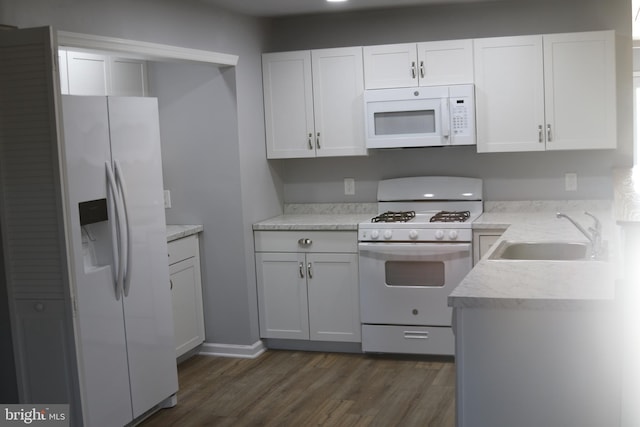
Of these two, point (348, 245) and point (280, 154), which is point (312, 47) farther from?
point (348, 245)

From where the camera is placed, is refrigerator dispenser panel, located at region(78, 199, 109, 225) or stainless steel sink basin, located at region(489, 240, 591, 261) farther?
stainless steel sink basin, located at region(489, 240, 591, 261)

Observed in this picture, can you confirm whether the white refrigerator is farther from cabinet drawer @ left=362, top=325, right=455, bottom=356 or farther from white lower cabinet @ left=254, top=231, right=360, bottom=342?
cabinet drawer @ left=362, top=325, right=455, bottom=356

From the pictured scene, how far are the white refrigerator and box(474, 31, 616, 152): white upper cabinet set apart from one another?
→ 2.14 m

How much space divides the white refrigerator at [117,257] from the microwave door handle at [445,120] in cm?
185

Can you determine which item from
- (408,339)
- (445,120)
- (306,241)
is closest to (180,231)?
(306,241)

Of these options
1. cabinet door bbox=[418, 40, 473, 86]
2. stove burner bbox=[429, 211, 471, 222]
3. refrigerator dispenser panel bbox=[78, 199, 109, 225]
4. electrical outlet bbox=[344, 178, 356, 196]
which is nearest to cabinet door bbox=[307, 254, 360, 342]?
stove burner bbox=[429, 211, 471, 222]

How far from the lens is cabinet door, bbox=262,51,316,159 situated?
5066mm

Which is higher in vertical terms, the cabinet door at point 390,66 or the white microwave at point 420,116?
the cabinet door at point 390,66

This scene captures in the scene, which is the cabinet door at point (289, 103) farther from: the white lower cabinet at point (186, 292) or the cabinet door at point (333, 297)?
the white lower cabinet at point (186, 292)

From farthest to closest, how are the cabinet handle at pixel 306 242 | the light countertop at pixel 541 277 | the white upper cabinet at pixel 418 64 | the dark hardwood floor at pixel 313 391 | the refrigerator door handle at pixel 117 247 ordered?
1. the cabinet handle at pixel 306 242
2. the white upper cabinet at pixel 418 64
3. the dark hardwood floor at pixel 313 391
4. the refrigerator door handle at pixel 117 247
5. the light countertop at pixel 541 277

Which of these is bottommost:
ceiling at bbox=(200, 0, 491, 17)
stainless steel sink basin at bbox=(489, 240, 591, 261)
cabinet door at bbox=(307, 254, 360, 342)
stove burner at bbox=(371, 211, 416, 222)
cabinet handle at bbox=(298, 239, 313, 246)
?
cabinet door at bbox=(307, 254, 360, 342)

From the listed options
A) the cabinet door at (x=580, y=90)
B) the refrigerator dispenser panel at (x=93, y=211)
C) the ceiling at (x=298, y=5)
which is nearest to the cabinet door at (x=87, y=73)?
the ceiling at (x=298, y=5)

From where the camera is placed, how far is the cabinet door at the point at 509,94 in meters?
4.66

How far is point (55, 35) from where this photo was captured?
2.85 m
